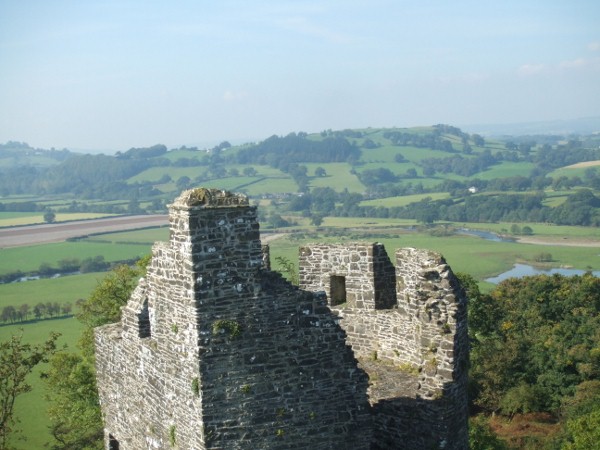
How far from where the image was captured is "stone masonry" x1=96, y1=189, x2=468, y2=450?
9453mm

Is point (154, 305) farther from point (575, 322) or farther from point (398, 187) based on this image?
point (398, 187)

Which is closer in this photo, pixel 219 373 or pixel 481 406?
pixel 219 373

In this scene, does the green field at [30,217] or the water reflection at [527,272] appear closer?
the water reflection at [527,272]

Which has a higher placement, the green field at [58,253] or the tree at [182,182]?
the tree at [182,182]

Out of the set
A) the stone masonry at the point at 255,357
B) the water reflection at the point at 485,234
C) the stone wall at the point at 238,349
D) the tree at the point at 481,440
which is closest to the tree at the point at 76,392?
the tree at the point at 481,440

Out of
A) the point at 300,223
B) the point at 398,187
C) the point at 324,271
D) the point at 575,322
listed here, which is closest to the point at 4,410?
the point at 324,271

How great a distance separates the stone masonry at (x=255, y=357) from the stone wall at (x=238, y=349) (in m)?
0.02

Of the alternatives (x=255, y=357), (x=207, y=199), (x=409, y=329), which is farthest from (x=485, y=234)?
(x=207, y=199)

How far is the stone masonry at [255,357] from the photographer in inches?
372

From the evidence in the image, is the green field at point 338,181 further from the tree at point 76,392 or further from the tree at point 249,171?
the tree at point 76,392

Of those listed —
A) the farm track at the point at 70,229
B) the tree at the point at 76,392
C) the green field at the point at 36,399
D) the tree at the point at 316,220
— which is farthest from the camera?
the tree at the point at 316,220

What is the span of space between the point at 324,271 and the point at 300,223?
109 m

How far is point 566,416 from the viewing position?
33000 millimetres

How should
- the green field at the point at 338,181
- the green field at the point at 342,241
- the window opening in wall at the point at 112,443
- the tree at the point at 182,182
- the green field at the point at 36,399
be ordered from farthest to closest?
the green field at the point at 338,181
the tree at the point at 182,182
the green field at the point at 342,241
the green field at the point at 36,399
the window opening in wall at the point at 112,443
